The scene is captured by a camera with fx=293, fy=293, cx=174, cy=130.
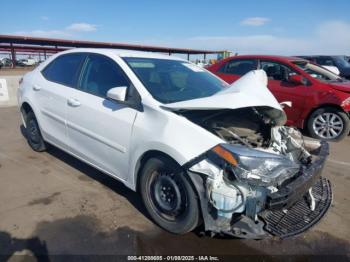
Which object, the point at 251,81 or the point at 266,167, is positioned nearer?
the point at 266,167

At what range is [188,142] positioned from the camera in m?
2.46

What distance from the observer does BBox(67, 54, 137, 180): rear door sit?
303 centimetres

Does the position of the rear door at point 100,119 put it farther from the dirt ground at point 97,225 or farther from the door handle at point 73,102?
the dirt ground at point 97,225

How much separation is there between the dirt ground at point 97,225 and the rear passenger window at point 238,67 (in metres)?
3.51

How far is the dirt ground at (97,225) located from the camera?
2.60m

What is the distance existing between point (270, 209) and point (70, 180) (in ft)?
8.80

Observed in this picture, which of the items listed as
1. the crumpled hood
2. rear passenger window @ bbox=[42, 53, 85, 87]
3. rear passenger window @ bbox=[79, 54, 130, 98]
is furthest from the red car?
rear passenger window @ bbox=[42, 53, 85, 87]

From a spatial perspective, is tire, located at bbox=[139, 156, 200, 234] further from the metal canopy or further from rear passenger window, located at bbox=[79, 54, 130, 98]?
the metal canopy

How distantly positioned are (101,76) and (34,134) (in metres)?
2.05

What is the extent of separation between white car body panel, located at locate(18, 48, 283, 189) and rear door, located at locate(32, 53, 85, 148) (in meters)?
0.01

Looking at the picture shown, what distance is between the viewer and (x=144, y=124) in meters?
2.80

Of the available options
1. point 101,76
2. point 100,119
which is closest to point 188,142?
point 100,119

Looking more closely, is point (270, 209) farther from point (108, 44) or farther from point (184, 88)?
point (108, 44)

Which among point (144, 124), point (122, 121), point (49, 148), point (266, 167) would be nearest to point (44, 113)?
point (49, 148)
